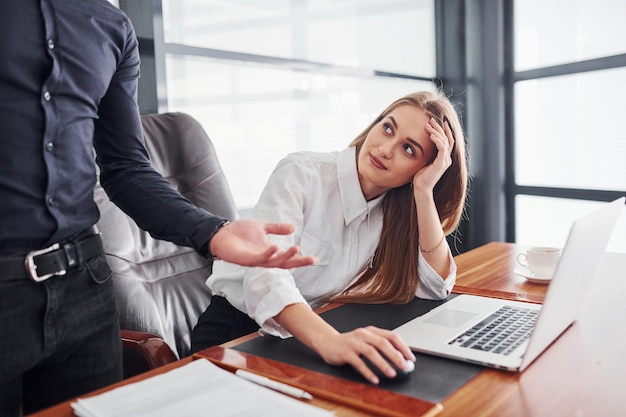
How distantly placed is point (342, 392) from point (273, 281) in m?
0.35

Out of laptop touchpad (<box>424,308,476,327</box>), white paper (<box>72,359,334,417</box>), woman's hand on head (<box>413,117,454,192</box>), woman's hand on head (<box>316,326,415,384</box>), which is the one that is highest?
woman's hand on head (<box>413,117,454,192</box>)

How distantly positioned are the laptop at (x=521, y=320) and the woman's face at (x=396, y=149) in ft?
1.25

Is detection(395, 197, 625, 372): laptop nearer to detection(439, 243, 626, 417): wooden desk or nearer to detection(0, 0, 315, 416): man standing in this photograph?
detection(439, 243, 626, 417): wooden desk

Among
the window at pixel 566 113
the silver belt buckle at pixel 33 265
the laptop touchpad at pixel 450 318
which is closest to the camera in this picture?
the silver belt buckle at pixel 33 265

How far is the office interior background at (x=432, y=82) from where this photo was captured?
248 centimetres

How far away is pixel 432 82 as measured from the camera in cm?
389

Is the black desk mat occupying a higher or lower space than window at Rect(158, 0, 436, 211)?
lower

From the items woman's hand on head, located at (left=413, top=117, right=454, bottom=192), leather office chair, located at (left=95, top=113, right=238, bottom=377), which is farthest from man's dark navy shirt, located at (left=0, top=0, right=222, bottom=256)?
woman's hand on head, located at (left=413, top=117, right=454, bottom=192)

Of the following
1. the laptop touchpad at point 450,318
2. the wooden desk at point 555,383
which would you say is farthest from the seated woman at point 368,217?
the wooden desk at point 555,383

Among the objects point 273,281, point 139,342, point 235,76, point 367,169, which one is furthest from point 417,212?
point 235,76

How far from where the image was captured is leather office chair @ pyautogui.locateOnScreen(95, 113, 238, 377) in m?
1.41

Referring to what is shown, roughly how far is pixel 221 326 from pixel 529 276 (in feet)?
2.62

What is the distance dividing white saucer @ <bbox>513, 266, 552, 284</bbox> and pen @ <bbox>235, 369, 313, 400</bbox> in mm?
889

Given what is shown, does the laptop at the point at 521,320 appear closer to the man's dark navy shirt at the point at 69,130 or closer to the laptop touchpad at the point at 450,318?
the laptop touchpad at the point at 450,318
